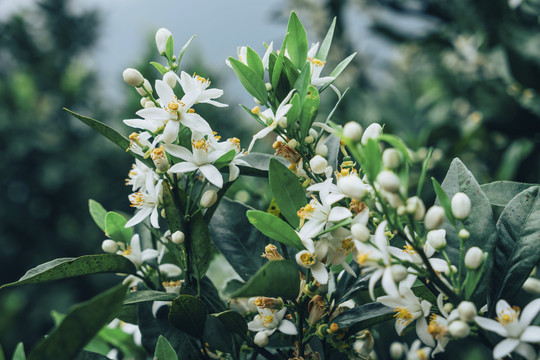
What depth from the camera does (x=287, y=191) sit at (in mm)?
531

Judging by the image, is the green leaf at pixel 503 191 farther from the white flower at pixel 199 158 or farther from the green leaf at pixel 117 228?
the green leaf at pixel 117 228

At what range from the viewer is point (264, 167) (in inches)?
24.5

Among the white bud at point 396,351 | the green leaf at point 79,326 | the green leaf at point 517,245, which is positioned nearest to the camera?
the green leaf at point 79,326

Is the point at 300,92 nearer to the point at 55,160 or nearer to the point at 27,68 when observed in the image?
the point at 55,160

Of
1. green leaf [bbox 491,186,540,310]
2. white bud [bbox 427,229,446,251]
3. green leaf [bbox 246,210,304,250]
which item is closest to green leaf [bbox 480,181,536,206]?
green leaf [bbox 491,186,540,310]

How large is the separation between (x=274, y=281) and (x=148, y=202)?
0.23 meters

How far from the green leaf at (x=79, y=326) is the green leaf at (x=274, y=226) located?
15 centimetres

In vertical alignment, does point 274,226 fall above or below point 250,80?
below

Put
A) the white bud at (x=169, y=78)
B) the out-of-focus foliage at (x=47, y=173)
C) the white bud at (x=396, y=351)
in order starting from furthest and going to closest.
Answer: the out-of-focus foliage at (x=47, y=173)
the white bud at (x=396, y=351)
the white bud at (x=169, y=78)

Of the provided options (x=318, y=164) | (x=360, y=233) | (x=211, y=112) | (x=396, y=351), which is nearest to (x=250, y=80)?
(x=318, y=164)

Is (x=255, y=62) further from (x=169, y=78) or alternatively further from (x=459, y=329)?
(x=459, y=329)

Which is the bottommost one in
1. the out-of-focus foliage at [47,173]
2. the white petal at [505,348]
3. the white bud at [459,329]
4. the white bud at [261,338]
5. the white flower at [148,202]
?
the out-of-focus foliage at [47,173]

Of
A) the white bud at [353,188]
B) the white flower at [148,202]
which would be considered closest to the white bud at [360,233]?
the white bud at [353,188]

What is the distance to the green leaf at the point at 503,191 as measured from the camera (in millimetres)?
611
